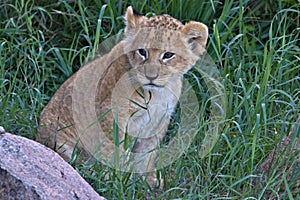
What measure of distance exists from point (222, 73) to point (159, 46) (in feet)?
2.63

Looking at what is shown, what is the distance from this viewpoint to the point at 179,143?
487 cm

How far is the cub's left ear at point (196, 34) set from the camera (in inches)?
196

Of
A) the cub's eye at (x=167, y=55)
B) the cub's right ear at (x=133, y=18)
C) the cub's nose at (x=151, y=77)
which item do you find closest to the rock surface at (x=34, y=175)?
the cub's nose at (x=151, y=77)

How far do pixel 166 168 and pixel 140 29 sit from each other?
1009mm

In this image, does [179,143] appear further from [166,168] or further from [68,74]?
[68,74]

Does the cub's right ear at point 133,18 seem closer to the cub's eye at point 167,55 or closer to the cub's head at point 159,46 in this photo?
the cub's head at point 159,46

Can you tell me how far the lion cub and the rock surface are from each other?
136cm

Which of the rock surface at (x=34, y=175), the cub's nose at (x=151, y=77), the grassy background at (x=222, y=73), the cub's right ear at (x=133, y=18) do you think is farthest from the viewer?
the cub's right ear at (x=133, y=18)

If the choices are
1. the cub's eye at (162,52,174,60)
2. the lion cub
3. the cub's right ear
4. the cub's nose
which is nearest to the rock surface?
the lion cub

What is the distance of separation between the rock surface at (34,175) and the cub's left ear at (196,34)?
1837mm

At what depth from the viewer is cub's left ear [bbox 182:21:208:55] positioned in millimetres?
4973

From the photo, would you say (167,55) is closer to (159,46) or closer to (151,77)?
(159,46)

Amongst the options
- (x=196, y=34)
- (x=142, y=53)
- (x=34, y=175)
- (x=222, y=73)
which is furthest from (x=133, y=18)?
(x=34, y=175)

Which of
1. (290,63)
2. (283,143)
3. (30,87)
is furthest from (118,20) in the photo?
(283,143)
